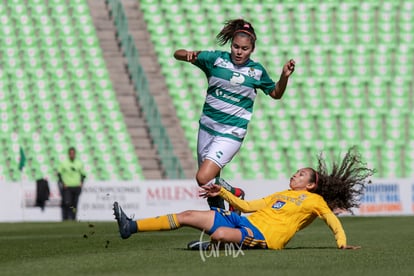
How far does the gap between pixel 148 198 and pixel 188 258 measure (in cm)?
1341

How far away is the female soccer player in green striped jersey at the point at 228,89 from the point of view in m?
9.60

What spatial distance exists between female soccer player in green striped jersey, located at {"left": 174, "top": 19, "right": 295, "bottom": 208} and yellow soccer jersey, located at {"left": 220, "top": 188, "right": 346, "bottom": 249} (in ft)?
3.28

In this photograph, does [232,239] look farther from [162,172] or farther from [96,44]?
[96,44]

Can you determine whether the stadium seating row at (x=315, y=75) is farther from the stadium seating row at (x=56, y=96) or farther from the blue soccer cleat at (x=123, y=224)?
the blue soccer cleat at (x=123, y=224)

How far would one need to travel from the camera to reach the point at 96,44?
84.2 feet

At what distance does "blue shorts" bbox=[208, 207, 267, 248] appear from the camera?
819 cm

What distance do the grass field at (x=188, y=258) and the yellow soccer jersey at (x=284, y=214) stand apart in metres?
0.17

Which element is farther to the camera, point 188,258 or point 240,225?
point 240,225

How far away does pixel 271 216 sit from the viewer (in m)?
8.44

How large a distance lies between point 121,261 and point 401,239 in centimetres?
422

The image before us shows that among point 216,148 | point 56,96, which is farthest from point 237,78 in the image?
point 56,96

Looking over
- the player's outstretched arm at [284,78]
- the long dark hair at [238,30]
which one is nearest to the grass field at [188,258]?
the player's outstretched arm at [284,78]

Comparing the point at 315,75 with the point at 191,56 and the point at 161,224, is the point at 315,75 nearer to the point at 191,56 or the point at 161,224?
the point at 191,56

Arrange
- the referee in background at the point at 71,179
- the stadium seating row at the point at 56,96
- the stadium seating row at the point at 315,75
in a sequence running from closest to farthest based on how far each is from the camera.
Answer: the referee in background at the point at 71,179 → the stadium seating row at the point at 315,75 → the stadium seating row at the point at 56,96
